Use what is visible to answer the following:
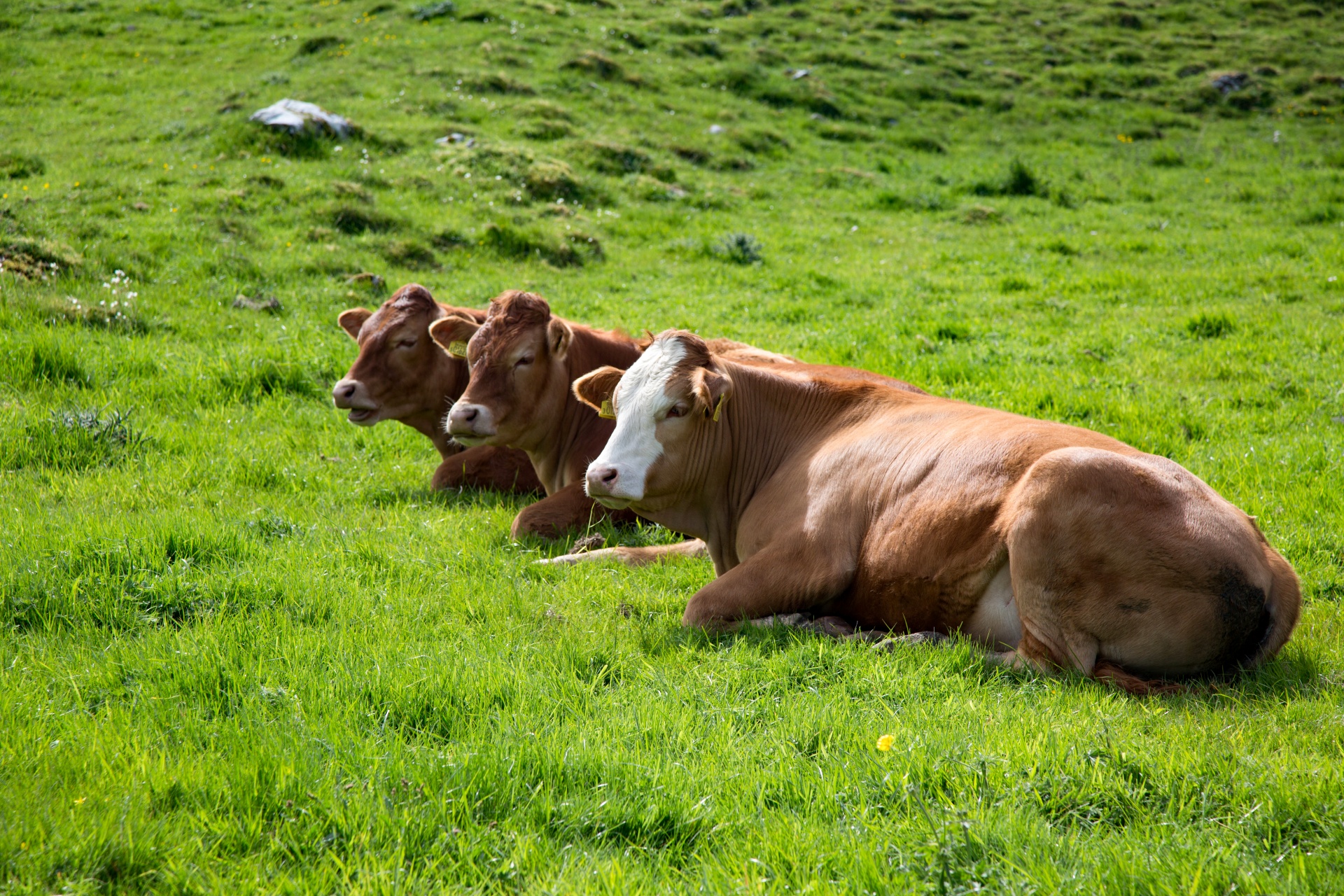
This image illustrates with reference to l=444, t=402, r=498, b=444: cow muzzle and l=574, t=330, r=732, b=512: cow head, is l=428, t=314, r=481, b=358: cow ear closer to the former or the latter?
l=444, t=402, r=498, b=444: cow muzzle

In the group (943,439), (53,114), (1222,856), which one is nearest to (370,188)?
(53,114)

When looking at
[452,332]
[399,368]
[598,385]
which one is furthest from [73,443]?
[598,385]

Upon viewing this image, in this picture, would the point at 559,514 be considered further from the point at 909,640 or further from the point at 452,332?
the point at 909,640

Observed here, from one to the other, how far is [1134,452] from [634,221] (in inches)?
538

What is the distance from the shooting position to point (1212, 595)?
174 inches

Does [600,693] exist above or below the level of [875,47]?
below

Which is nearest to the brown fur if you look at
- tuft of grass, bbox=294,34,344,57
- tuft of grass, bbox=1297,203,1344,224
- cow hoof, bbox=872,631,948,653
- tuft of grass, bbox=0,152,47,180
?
cow hoof, bbox=872,631,948,653

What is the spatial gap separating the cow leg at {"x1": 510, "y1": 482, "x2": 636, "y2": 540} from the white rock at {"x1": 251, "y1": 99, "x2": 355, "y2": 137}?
43.3ft

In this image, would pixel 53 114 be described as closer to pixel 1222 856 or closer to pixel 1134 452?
pixel 1134 452

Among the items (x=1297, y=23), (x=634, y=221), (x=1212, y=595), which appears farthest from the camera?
(x=1297, y=23)

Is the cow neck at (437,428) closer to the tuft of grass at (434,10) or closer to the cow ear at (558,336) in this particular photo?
the cow ear at (558,336)

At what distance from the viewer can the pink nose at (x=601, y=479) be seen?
5.58m

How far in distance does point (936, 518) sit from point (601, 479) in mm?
1761

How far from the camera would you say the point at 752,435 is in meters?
6.42
